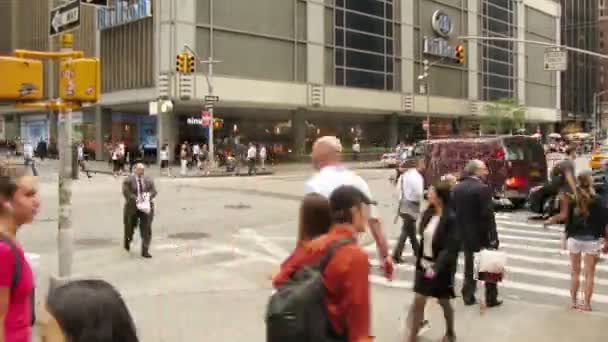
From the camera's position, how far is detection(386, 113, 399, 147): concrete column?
63312 millimetres

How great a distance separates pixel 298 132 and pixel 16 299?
5110 centimetres

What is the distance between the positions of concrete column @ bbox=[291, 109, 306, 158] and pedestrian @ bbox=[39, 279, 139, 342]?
51547 mm

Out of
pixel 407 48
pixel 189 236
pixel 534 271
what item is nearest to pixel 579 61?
pixel 407 48

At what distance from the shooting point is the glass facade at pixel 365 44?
182 feet

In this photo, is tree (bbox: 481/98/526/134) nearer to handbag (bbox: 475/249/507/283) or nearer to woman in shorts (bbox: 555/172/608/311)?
woman in shorts (bbox: 555/172/608/311)

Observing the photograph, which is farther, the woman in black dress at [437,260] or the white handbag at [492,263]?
the white handbag at [492,263]

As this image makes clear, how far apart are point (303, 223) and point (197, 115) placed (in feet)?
156

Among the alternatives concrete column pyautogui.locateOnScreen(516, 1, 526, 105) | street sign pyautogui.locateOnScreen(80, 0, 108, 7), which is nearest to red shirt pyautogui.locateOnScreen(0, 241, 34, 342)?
street sign pyautogui.locateOnScreen(80, 0, 108, 7)

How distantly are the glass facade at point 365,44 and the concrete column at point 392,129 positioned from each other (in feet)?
11.9

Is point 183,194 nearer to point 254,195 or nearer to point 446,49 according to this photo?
point 254,195

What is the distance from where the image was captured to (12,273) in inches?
127

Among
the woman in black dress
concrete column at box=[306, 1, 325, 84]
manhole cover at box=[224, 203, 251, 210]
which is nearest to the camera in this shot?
the woman in black dress

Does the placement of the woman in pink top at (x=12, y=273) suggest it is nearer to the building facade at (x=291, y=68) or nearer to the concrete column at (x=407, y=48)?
the building facade at (x=291, y=68)

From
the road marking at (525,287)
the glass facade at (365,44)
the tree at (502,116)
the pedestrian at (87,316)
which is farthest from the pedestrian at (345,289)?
the tree at (502,116)
